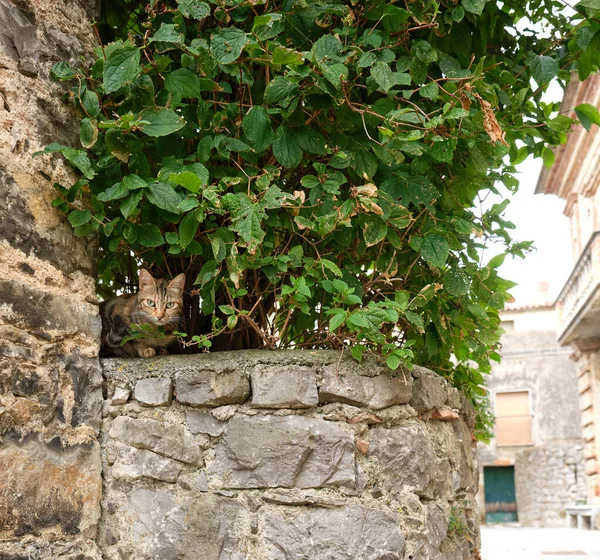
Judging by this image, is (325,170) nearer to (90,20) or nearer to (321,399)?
(321,399)

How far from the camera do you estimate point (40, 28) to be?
229cm

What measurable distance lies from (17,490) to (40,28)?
1566 millimetres

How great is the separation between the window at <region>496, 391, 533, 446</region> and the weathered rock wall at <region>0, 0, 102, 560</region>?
72.3ft

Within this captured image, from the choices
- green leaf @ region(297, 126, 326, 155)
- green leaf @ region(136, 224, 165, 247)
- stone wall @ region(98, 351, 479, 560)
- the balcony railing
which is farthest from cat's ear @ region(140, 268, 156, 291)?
the balcony railing

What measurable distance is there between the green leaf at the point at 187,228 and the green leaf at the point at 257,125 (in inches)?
13.7

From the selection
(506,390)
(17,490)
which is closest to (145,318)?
(17,490)

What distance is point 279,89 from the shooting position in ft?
7.13

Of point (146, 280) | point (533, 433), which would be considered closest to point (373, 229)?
point (146, 280)

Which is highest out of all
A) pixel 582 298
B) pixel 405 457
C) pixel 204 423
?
pixel 582 298

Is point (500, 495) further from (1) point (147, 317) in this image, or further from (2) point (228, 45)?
(2) point (228, 45)

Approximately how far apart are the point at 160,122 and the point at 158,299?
0.69 meters

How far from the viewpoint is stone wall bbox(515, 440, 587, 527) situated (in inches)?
814

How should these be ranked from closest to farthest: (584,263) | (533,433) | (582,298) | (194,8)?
1. (194,8)
2. (582,298)
3. (584,263)
4. (533,433)

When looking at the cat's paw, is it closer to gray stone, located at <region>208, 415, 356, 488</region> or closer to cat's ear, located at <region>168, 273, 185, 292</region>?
cat's ear, located at <region>168, 273, 185, 292</region>
